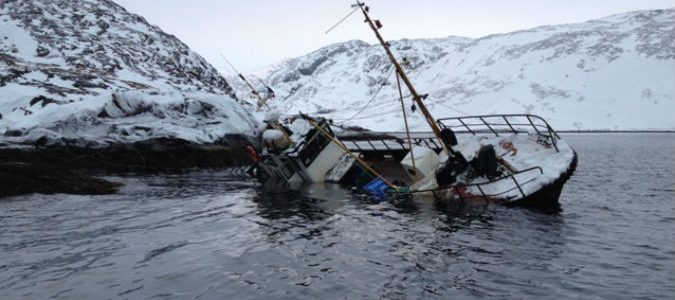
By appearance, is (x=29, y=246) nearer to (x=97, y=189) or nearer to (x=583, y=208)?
(x=97, y=189)

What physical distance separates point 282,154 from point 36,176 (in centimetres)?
1428

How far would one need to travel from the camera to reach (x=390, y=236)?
659 inches

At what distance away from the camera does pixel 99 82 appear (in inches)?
3622

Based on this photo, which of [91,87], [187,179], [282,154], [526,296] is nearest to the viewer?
[526,296]

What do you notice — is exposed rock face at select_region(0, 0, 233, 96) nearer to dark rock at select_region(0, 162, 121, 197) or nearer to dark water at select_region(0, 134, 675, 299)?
dark rock at select_region(0, 162, 121, 197)

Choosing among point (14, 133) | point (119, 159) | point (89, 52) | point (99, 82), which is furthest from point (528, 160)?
point (89, 52)

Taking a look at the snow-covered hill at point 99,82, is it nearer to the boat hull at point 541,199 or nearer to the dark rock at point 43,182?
the dark rock at point 43,182

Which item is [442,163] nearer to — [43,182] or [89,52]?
[43,182]

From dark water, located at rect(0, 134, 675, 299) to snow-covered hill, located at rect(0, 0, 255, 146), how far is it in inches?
931

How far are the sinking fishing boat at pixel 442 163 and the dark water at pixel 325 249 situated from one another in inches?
58.2

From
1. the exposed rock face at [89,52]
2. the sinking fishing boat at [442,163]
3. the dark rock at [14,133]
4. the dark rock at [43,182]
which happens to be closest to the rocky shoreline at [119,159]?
the dark rock at [43,182]

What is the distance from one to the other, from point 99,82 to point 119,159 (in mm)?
58822

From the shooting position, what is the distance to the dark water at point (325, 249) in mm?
11430

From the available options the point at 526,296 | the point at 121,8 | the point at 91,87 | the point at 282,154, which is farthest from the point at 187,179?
the point at 121,8
